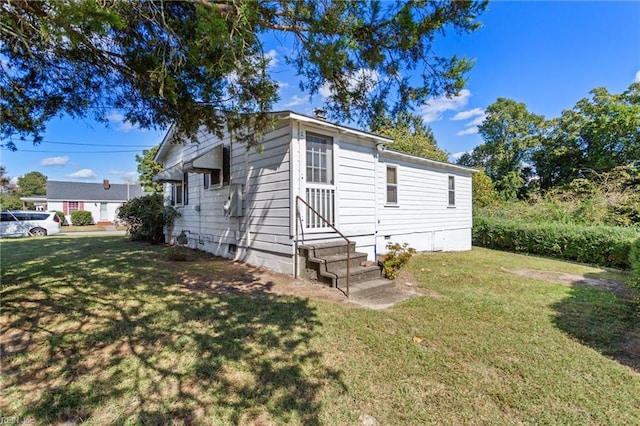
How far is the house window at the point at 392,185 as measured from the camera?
9.86 meters

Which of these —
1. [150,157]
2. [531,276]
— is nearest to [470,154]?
[531,276]

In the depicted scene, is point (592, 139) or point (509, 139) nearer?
point (592, 139)

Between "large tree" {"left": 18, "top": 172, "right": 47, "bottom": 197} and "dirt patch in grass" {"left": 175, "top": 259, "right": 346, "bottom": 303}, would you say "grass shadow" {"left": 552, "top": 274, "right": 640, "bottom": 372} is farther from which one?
"large tree" {"left": 18, "top": 172, "right": 47, "bottom": 197}

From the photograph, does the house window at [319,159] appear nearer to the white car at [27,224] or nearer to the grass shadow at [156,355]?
the grass shadow at [156,355]

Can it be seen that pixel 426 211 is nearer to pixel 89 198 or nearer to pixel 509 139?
pixel 509 139

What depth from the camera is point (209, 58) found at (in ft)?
11.1

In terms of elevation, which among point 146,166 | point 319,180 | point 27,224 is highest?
point 146,166

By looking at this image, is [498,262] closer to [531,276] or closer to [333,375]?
[531,276]

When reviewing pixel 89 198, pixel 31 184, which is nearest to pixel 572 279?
pixel 89 198

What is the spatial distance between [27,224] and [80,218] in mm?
16423

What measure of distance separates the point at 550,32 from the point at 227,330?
34.3 ft

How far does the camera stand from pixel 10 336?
3.25 m

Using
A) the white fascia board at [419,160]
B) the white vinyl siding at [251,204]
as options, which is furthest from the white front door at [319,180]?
the white fascia board at [419,160]

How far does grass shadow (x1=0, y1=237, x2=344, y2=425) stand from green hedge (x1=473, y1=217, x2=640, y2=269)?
9848 millimetres
